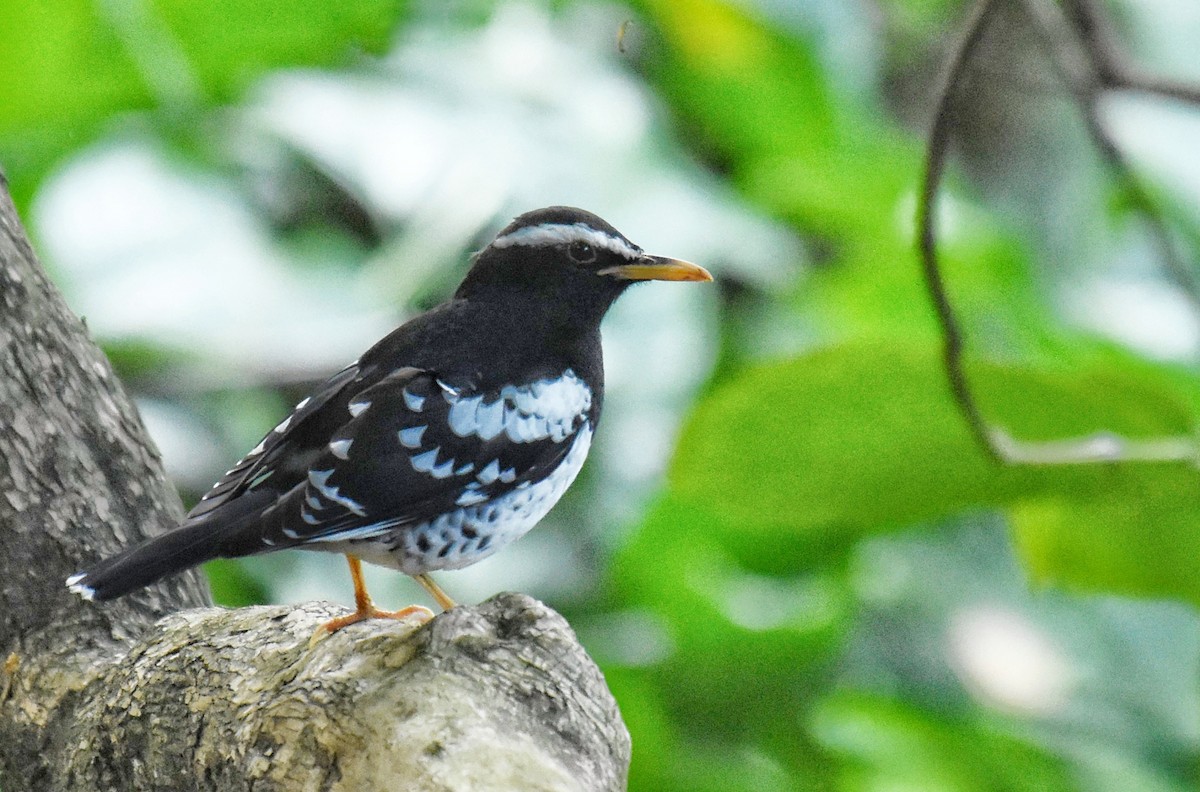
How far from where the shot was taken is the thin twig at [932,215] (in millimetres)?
2268

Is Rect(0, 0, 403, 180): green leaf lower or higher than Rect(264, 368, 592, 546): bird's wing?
higher

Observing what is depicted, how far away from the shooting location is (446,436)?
230cm

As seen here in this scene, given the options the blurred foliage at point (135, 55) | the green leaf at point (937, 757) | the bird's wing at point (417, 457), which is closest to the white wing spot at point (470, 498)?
the bird's wing at point (417, 457)

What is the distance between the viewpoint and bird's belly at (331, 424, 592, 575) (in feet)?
7.70

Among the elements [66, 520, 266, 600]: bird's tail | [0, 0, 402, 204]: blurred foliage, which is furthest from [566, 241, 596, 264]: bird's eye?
[0, 0, 402, 204]: blurred foliage

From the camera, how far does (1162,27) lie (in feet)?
19.8

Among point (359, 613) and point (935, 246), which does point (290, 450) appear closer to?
point (359, 613)

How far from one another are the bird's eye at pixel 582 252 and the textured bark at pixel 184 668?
2.41 ft

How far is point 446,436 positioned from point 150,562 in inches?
19.7

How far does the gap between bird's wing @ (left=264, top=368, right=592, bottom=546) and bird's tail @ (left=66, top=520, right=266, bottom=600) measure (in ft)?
0.32

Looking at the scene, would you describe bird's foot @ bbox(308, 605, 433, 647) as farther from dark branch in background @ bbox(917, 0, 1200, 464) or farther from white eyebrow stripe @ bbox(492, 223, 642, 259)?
dark branch in background @ bbox(917, 0, 1200, 464)

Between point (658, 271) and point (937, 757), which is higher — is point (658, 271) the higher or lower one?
the higher one

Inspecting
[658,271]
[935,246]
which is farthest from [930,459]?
[658,271]

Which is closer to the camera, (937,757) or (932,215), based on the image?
(932,215)
